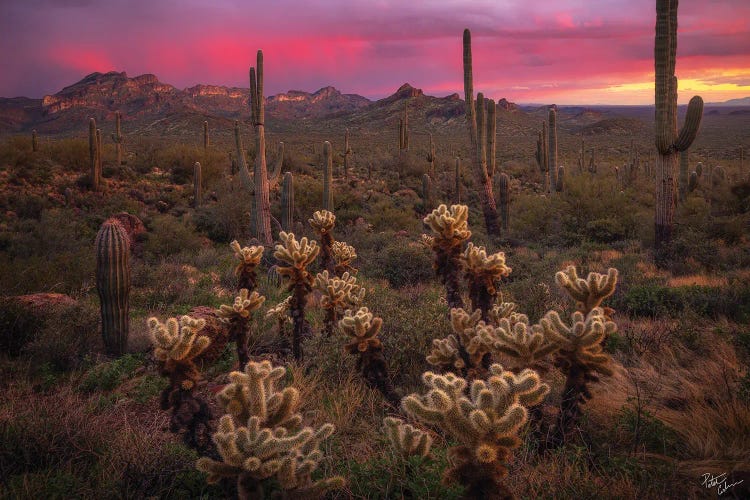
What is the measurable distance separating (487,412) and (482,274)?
2.58 meters

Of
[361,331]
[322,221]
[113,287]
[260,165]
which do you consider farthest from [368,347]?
[260,165]

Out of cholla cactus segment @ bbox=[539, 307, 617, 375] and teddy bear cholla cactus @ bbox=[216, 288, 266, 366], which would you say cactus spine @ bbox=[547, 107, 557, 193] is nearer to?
teddy bear cholla cactus @ bbox=[216, 288, 266, 366]

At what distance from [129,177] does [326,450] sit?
25.0m

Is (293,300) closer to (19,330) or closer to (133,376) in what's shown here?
(133,376)

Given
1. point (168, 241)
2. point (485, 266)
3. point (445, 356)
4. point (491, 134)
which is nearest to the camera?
point (445, 356)

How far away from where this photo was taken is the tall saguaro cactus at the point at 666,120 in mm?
10234

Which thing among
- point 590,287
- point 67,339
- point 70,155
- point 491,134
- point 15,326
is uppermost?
point 70,155

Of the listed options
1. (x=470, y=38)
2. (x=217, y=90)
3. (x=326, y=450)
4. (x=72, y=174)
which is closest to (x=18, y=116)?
(x=217, y=90)

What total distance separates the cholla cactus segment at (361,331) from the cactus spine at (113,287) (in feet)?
13.6

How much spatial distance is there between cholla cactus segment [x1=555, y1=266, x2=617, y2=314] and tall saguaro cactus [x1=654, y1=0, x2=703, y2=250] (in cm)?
854

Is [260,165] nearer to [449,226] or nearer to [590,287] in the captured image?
[449,226]

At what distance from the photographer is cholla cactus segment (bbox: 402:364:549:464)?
206 cm

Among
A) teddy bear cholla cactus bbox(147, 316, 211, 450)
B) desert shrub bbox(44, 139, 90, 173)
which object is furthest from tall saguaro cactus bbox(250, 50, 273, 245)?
desert shrub bbox(44, 139, 90, 173)

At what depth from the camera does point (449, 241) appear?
4977 mm
